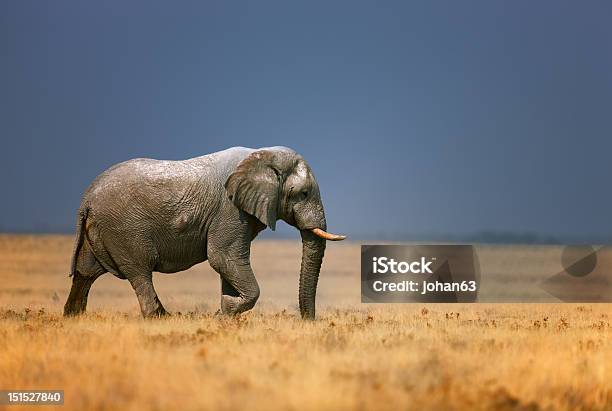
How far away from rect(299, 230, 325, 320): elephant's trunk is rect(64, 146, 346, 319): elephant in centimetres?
2

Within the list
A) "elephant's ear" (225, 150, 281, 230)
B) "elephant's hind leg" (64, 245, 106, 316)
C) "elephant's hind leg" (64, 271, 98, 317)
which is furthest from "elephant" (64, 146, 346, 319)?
"elephant's hind leg" (64, 271, 98, 317)

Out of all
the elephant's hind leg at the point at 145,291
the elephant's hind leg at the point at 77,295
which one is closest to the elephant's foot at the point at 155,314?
the elephant's hind leg at the point at 145,291

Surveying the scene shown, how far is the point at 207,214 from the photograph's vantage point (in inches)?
707

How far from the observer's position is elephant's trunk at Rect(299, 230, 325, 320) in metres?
18.3

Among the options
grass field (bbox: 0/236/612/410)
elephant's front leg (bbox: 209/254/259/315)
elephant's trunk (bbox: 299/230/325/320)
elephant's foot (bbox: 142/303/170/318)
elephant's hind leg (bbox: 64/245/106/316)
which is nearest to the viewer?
grass field (bbox: 0/236/612/410)

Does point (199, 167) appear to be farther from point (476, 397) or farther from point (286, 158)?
point (476, 397)

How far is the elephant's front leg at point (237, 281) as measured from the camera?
17.8 m

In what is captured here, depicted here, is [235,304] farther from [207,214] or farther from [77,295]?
[77,295]

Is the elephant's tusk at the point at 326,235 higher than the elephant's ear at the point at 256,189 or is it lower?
lower

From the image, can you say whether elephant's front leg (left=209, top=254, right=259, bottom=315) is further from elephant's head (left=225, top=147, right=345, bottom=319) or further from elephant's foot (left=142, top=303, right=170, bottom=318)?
elephant's foot (left=142, top=303, right=170, bottom=318)

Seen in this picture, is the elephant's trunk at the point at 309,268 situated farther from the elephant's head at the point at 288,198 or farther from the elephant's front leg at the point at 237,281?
the elephant's front leg at the point at 237,281

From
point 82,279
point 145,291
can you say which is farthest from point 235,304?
point 82,279

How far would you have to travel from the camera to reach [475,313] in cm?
2234

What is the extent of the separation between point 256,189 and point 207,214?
1.19 meters
